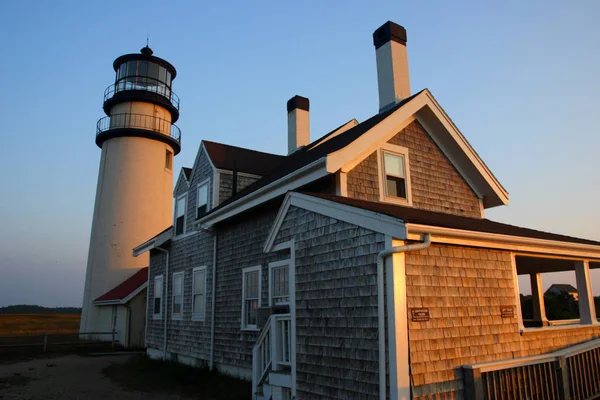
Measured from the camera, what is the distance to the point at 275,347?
8266mm

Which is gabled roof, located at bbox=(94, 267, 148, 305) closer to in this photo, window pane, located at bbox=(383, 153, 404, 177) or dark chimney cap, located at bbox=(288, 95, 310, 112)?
dark chimney cap, located at bbox=(288, 95, 310, 112)

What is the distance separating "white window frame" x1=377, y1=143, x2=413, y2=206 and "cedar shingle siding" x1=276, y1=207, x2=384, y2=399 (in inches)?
99.6

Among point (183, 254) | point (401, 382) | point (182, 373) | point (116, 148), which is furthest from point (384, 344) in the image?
point (116, 148)

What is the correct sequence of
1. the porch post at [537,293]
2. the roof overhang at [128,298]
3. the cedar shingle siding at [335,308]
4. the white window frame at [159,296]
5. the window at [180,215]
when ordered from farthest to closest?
the roof overhang at [128,298] → the white window frame at [159,296] → the window at [180,215] → the porch post at [537,293] → the cedar shingle siding at [335,308]

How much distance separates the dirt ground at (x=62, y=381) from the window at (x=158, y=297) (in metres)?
2.16

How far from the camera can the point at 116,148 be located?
76.9 feet

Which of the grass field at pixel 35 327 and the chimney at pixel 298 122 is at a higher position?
the chimney at pixel 298 122

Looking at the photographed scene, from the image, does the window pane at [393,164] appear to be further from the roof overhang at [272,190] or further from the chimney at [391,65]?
the chimney at [391,65]

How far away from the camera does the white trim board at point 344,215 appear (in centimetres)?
600

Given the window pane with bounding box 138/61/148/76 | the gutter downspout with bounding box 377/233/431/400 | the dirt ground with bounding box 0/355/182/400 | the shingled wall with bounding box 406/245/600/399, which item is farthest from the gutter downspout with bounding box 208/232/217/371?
the window pane with bounding box 138/61/148/76

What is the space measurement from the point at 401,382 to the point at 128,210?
64.4 ft

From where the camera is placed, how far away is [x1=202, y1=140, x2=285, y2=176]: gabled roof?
1398 centimetres

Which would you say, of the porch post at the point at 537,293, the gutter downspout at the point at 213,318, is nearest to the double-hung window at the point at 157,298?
the gutter downspout at the point at 213,318

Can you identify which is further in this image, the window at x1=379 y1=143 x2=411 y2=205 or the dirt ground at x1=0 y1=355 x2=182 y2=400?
the dirt ground at x1=0 y1=355 x2=182 y2=400
